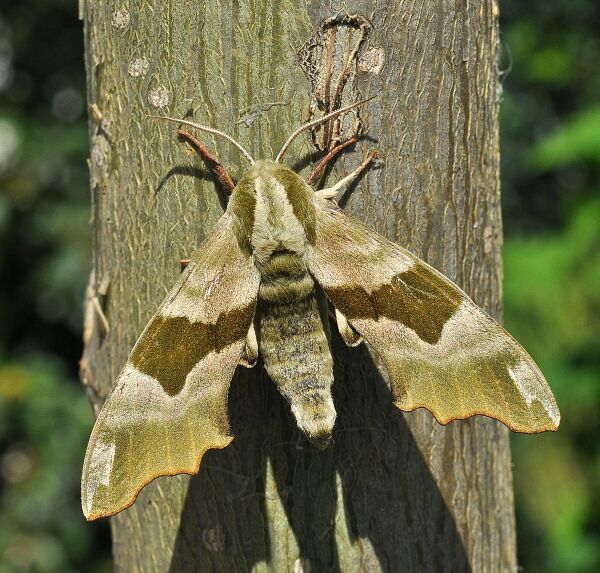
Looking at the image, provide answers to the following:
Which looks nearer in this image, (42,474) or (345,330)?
(345,330)

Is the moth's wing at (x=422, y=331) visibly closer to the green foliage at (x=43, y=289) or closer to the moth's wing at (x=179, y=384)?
the moth's wing at (x=179, y=384)

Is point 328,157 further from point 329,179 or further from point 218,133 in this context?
point 218,133

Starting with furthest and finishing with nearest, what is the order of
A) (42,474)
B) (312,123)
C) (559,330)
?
1. (559,330)
2. (42,474)
3. (312,123)

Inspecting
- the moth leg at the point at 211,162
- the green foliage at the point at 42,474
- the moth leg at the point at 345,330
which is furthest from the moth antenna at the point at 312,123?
the green foliage at the point at 42,474

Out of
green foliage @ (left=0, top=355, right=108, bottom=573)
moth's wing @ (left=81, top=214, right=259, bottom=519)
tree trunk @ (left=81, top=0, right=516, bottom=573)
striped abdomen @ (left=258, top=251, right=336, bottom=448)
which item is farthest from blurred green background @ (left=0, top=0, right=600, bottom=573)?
striped abdomen @ (left=258, top=251, right=336, bottom=448)

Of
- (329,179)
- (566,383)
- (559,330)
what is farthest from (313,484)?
(559,330)

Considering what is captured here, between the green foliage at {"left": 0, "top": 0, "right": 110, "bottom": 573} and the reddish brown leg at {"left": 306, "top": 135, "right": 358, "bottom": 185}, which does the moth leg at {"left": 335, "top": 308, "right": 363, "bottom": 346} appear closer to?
the reddish brown leg at {"left": 306, "top": 135, "right": 358, "bottom": 185}
